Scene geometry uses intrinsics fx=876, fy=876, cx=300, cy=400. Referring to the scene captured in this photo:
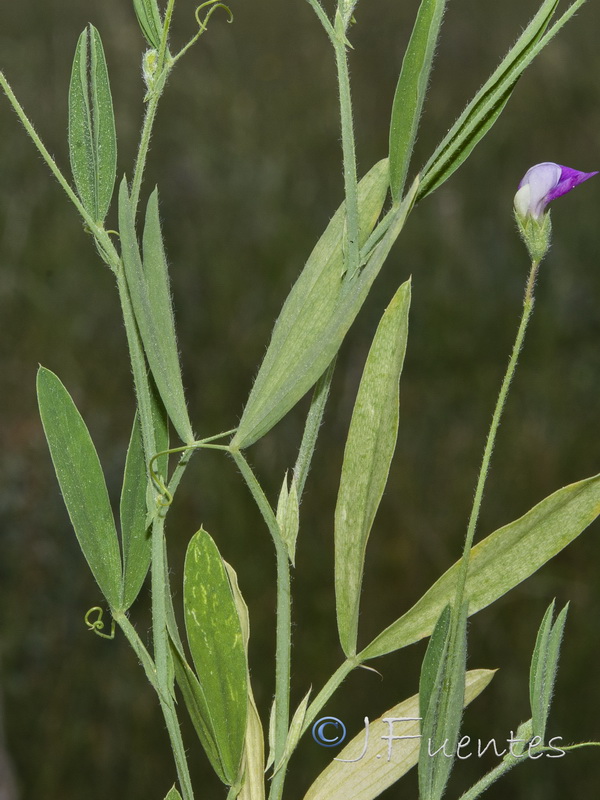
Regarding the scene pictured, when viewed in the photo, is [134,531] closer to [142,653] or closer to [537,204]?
[142,653]

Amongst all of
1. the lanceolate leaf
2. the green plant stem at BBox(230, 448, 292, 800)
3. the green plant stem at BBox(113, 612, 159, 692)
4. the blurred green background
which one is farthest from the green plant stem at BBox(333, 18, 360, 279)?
the blurred green background

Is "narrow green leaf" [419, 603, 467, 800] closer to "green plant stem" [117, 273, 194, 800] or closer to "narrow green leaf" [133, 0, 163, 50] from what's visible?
"green plant stem" [117, 273, 194, 800]

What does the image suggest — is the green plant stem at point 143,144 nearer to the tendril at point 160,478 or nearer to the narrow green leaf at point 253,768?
the tendril at point 160,478

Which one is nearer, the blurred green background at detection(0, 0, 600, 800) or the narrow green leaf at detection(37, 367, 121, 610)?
the narrow green leaf at detection(37, 367, 121, 610)

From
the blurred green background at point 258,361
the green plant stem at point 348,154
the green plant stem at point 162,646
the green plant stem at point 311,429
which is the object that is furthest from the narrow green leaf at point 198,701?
the blurred green background at point 258,361

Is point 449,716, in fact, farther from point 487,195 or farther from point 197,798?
point 487,195

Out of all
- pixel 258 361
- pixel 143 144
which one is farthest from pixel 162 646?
pixel 258 361
